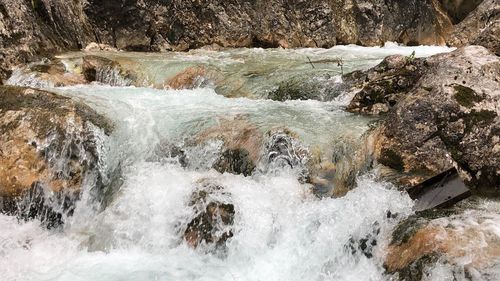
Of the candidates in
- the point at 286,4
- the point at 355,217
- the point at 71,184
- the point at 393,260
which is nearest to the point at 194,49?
the point at 286,4

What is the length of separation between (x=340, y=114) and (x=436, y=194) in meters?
2.64

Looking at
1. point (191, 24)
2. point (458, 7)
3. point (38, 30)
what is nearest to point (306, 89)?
point (191, 24)

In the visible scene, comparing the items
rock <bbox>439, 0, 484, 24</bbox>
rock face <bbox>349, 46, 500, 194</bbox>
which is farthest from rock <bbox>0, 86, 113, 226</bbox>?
rock <bbox>439, 0, 484, 24</bbox>

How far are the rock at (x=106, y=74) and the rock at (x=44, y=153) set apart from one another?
3399 mm

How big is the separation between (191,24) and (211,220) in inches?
380

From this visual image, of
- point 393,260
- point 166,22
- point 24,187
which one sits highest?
point 166,22

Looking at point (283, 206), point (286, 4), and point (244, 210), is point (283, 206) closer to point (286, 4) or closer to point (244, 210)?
point (244, 210)

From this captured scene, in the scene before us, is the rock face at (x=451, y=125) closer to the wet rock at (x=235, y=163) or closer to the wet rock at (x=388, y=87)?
the wet rock at (x=388, y=87)

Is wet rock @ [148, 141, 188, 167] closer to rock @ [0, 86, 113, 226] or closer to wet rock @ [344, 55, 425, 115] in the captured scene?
rock @ [0, 86, 113, 226]

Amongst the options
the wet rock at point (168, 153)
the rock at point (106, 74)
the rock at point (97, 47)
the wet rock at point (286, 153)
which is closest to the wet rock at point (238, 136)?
the wet rock at point (286, 153)

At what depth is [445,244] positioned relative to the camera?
4.56 m

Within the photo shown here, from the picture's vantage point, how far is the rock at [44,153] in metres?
6.25

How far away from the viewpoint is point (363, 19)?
1723 centimetres

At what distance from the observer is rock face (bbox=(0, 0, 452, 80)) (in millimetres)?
11195
